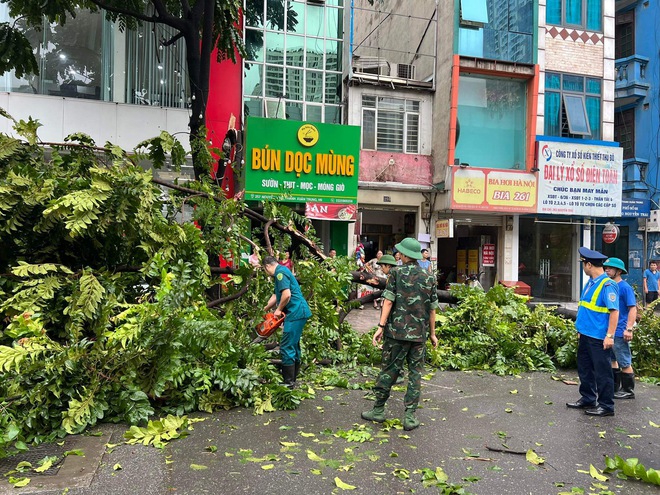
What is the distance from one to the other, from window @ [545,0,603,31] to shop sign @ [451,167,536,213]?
570cm

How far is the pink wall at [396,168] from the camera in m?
17.1

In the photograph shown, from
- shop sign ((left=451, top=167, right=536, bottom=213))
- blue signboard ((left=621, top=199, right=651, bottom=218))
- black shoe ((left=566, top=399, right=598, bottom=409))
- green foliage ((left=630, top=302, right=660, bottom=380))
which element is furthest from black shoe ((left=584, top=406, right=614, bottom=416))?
blue signboard ((left=621, top=199, right=651, bottom=218))

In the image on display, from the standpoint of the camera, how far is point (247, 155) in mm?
15359

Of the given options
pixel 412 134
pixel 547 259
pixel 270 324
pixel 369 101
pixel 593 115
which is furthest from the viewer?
pixel 547 259

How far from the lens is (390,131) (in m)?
17.7

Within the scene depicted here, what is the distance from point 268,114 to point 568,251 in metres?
11.8

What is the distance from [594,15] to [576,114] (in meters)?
3.78

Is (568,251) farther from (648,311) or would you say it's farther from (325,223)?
(648,311)

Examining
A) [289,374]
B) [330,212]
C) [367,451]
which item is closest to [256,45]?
[330,212]

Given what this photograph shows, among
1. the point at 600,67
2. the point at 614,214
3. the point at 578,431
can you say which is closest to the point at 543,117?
the point at 600,67

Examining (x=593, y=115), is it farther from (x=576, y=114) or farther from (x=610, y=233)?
(x=610, y=233)

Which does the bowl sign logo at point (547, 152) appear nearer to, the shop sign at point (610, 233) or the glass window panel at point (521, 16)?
the shop sign at point (610, 233)

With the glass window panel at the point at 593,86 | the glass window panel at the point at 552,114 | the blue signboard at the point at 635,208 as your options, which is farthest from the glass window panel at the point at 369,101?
the blue signboard at the point at 635,208

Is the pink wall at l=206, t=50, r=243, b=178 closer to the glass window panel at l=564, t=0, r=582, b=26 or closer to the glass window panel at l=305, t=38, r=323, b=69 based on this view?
the glass window panel at l=305, t=38, r=323, b=69
